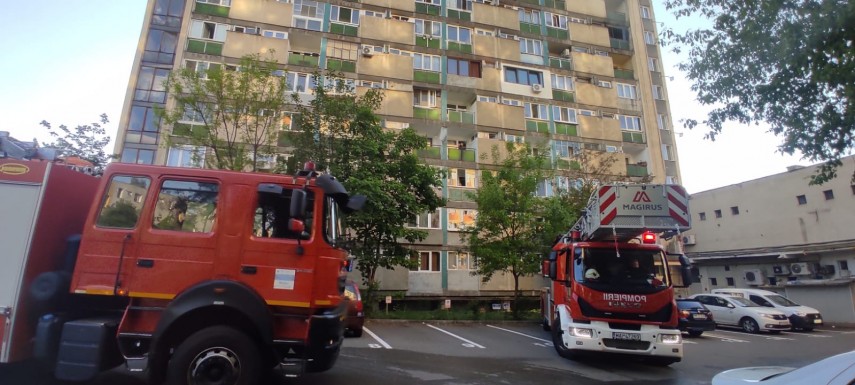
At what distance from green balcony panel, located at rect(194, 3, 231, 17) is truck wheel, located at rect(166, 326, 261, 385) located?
2510 cm

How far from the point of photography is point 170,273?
5.02 meters

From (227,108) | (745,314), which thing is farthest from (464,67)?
(745,314)

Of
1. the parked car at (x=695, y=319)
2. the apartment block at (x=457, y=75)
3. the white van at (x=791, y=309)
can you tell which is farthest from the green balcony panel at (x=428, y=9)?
the white van at (x=791, y=309)

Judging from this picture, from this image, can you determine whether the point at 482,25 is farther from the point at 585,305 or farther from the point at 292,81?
the point at 585,305

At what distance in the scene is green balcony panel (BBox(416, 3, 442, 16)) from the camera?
1137 inches

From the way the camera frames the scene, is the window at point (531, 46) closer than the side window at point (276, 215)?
No

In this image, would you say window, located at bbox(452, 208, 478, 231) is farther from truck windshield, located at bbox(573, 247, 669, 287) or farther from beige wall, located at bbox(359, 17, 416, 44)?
truck windshield, located at bbox(573, 247, 669, 287)

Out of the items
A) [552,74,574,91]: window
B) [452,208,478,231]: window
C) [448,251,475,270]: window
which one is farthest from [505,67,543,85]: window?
[448,251,475,270]: window

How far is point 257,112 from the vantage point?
1465cm

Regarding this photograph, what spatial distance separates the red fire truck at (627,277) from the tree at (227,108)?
11058mm

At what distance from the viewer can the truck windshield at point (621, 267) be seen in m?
8.97

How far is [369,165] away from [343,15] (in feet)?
48.7

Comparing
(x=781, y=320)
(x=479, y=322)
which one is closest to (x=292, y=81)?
(x=479, y=322)

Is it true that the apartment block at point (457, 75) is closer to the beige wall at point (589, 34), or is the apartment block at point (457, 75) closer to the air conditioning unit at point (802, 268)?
the beige wall at point (589, 34)
